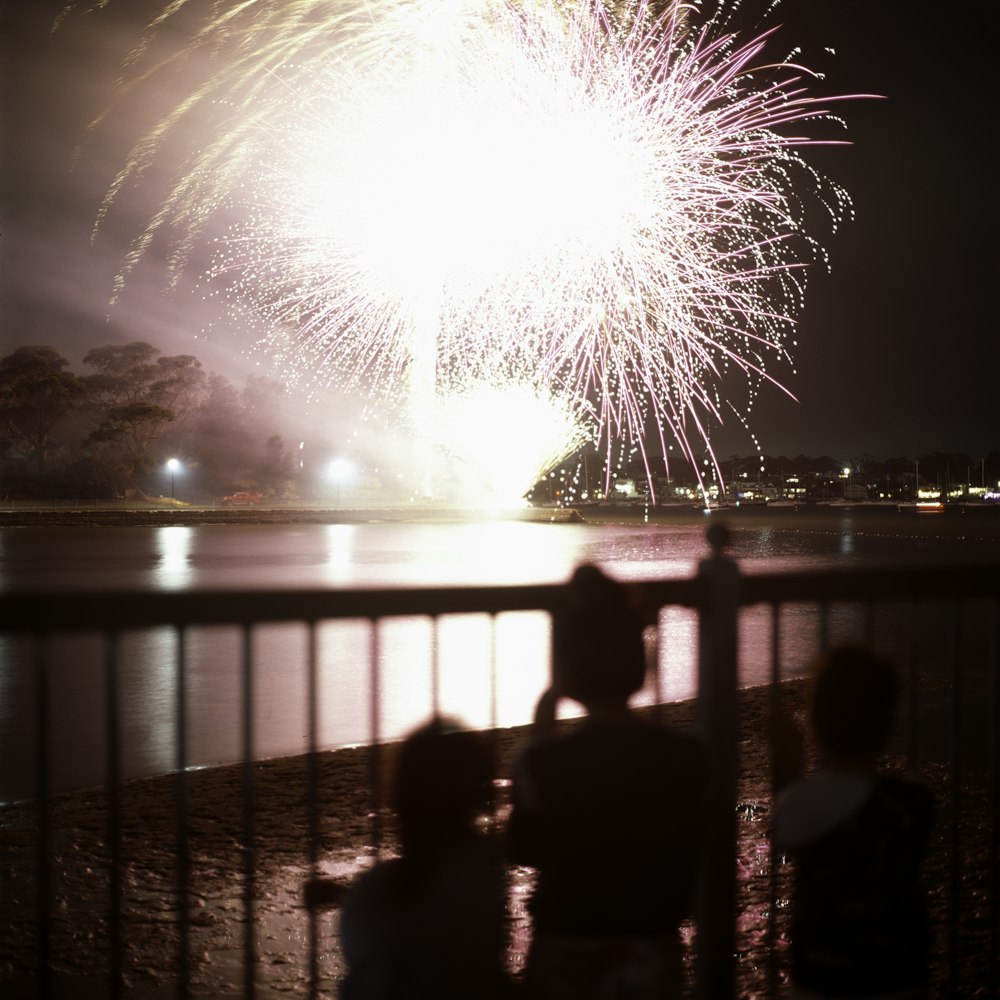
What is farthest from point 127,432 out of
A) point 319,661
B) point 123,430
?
point 319,661

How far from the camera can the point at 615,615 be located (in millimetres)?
2172

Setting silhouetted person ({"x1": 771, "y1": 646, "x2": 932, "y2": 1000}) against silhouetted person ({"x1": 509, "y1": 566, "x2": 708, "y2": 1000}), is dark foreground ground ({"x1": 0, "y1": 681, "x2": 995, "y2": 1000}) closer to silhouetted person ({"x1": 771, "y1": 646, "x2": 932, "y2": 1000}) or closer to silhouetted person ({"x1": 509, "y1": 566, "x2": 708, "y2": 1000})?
silhouetted person ({"x1": 771, "y1": 646, "x2": 932, "y2": 1000})

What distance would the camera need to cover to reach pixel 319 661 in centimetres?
1186

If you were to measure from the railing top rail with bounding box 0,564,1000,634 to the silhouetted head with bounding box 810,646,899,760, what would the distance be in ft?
1.75

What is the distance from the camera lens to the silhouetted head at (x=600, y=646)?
2127mm

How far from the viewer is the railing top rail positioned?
7.34ft

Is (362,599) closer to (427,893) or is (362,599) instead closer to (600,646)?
(600,646)

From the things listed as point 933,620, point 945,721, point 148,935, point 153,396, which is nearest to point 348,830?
point 148,935

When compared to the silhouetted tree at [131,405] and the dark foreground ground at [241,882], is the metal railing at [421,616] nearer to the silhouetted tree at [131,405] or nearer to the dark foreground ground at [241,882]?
the dark foreground ground at [241,882]

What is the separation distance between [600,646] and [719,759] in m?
0.78

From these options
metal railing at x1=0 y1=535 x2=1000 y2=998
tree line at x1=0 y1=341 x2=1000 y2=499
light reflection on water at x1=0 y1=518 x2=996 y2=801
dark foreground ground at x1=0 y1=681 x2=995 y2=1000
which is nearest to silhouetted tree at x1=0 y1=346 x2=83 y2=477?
tree line at x1=0 y1=341 x2=1000 y2=499

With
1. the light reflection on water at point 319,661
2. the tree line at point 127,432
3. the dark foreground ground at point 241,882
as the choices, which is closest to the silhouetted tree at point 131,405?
the tree line at point 127,432

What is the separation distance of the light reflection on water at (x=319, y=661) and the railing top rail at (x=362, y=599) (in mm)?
267

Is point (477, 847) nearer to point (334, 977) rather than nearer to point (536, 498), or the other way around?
point (334, 977)
